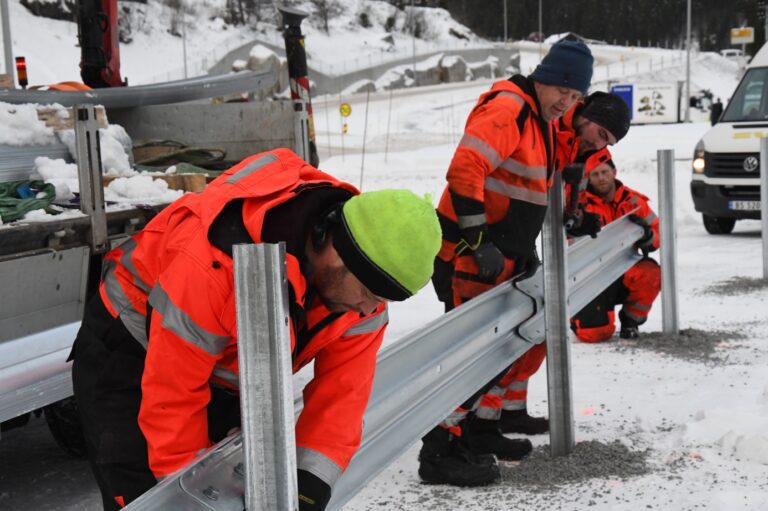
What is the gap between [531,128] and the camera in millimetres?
4156

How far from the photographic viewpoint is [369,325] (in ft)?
8.20

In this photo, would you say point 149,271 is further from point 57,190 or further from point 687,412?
point 687,412

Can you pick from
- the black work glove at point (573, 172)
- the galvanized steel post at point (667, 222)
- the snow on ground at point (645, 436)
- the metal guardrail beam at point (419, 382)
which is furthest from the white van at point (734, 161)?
the metal guardrail beam at point (419, 382)

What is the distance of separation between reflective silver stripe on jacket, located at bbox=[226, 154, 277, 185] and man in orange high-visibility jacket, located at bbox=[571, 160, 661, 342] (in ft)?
13.5

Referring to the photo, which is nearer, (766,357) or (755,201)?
(766,357)

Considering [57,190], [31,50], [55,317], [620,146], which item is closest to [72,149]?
[57,190]

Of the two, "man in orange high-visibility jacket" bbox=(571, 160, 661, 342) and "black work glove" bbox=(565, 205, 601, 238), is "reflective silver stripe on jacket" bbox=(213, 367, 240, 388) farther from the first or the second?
"man in orange high-visibility jacket" bbox=(571, 160, 661, 342)

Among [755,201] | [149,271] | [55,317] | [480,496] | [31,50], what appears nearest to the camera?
Result: [149,271]

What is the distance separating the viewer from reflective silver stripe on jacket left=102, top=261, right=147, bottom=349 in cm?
236

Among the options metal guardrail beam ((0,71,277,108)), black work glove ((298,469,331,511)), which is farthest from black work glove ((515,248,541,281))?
metal guardrail beam ((0,71,277,108))

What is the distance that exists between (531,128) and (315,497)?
7.77 feet

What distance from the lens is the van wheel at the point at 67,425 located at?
4.45 metres

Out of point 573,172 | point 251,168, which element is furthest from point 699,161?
point 251,168

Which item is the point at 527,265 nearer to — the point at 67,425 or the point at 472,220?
the point at 472,220
